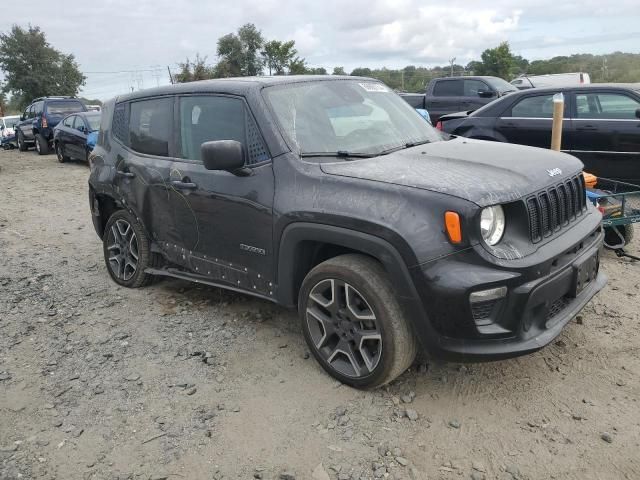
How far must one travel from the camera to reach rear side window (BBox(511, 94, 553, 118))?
802 cm

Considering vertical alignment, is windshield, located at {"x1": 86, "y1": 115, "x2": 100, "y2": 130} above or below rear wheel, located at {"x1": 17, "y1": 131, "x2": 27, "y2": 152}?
above

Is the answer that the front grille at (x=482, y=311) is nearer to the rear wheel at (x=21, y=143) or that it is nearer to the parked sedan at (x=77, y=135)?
the parked sedan at (x=77, y=135)

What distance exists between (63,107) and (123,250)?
15.3 meters

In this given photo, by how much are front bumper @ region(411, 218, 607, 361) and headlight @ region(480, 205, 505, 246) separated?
6.0 inches

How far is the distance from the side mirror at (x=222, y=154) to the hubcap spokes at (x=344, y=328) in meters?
0.92

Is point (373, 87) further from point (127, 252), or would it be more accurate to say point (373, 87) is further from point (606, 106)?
point (606, 106)

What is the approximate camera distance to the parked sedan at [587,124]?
734 centimetres

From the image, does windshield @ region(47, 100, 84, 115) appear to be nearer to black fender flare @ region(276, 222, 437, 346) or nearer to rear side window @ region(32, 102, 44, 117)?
rear side window @ region(32, 102, 44, 117)

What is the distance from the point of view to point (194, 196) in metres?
3.95

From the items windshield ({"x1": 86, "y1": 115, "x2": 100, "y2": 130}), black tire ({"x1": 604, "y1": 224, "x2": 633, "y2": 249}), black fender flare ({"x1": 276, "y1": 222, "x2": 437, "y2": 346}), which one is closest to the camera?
black fender flare ({"x1": 276, "y1": 222, "x2": 437, "y2": 346})

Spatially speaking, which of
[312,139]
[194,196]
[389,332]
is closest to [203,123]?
[194,196]

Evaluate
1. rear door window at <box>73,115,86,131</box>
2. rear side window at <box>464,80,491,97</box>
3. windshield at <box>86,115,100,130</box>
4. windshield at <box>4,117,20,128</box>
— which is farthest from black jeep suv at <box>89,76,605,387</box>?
windshield at <box>4,117,20,128</box>

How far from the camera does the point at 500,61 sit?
3538 centimetres

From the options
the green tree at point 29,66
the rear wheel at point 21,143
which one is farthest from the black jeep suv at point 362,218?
the green tree at point 29,66
